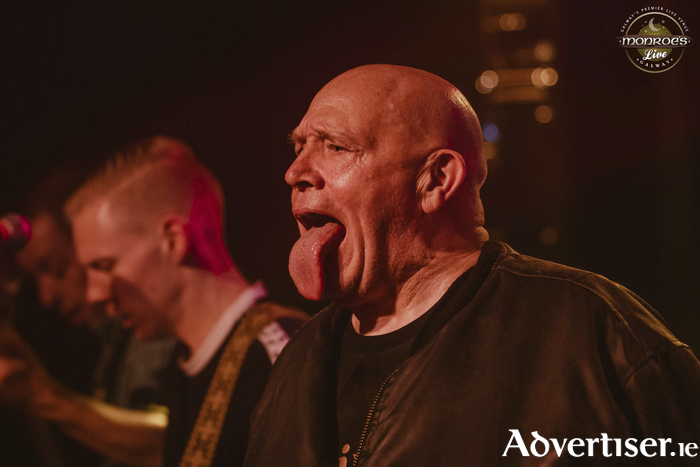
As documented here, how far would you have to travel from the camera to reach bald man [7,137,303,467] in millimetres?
2334

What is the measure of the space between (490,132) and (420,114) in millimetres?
1558

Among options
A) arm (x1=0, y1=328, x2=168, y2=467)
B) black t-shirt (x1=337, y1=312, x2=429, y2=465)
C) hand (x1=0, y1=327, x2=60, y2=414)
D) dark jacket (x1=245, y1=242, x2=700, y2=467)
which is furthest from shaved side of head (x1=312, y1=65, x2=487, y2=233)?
hand (x1=0, y1=327, x2=60, y2=414)

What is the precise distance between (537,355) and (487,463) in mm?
243

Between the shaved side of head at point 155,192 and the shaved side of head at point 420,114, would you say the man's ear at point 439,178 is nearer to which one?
the shaved side of head at point 420,114

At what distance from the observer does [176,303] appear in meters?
2.65

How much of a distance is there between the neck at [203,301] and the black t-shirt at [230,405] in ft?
0.49

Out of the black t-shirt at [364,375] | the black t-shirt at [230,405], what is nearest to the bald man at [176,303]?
the black t-shirt at [230,405]

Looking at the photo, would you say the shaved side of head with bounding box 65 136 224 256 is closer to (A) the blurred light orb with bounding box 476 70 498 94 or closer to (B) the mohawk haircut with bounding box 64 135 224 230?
(B) the mohawk haircut with bounding box 64 135 224 230

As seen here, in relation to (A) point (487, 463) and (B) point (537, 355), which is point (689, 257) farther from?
(A) point (487, 463)

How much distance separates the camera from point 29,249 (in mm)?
4012

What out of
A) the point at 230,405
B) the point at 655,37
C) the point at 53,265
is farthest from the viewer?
the point at 53,265

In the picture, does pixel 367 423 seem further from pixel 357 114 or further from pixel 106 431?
pixel 106 431

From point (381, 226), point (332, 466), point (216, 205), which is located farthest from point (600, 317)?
point (216, 205)

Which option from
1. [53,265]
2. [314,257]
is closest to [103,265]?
[53,265]
